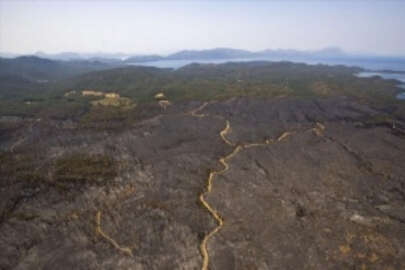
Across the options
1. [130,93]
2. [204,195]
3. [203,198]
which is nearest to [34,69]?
[130,93]

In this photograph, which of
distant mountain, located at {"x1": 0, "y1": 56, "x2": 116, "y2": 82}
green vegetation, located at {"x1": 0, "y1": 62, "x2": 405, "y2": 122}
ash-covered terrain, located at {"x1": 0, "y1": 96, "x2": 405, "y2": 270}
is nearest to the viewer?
ash-covered terrain, located at {"x1": 0, "y1": 96, "x2": 405, "y2": 270}

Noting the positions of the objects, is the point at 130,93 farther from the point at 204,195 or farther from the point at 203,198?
the point at 203,198

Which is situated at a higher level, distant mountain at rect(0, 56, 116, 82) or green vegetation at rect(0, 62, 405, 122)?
distant mountain at rect(0, 56, 116, 82)

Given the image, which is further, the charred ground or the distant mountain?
the distant mountain

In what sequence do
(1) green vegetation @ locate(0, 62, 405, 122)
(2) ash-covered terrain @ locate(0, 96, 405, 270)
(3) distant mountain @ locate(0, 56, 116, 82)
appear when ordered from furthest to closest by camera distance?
(3) distant mountain @ locate(0, 56, 116, 82), (1) green vegetation @ locate(0, 62, 405, 122), (2) ash-covered terrain @ locate(0, 96, 405, 270)

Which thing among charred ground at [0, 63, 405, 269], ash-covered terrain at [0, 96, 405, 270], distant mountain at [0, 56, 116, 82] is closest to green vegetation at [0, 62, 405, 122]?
charred ground at [0, 63, 405, 269]

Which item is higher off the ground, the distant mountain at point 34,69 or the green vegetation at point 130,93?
the distant mountain at point 34,69

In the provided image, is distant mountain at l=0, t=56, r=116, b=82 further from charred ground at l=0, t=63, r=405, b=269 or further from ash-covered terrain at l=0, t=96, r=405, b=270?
ash-covered terrain at l=0, t=96, r=405, b=270

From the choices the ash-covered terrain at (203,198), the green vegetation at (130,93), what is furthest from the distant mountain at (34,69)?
the ash-covered terrain at (203,198)

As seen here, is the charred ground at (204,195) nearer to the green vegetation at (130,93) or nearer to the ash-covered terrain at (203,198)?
the ash-covered terrain at (203,198)
